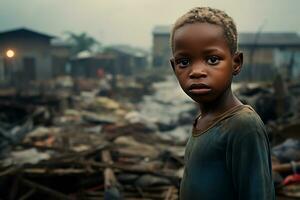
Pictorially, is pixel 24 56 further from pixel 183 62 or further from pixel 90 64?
pixel 183 62

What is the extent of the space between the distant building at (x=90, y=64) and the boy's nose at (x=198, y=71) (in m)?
33.9

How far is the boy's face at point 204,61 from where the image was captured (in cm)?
156

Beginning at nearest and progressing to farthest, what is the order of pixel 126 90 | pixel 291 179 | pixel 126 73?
pixel 291 179
pixel 126 90
pixel 126 73

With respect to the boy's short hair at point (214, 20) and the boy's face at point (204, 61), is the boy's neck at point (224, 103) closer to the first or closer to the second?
the boy's face at point (204, 61)

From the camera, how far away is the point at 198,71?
1.55 meters

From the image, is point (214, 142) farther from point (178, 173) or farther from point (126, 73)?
point (126, 73)

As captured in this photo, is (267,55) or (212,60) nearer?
(212,60)

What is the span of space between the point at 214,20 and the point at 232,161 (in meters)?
0.58

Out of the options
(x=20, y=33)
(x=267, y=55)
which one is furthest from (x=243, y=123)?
(x=267, y=55)

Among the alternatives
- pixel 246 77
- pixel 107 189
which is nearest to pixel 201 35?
pixel 107 189

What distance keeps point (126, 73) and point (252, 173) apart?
4163 cm

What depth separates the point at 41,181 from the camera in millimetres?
6246

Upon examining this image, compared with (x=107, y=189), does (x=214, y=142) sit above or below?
above

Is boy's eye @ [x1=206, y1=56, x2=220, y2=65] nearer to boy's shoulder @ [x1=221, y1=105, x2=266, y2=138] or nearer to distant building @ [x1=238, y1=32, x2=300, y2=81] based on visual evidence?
boy's shoulder @ [x1=221, y1=105, x2=266, y2=138]
